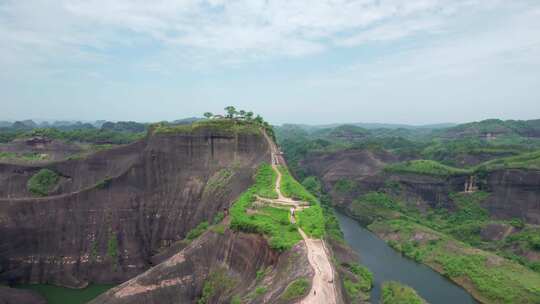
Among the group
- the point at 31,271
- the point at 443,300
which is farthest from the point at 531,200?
the point at 31,271

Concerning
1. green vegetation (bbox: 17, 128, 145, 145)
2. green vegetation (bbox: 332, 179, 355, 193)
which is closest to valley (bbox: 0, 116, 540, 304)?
green vegetation (bbox: 332, 179, 355, 193)

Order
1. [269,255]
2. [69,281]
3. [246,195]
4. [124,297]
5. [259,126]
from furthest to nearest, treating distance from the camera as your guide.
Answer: [259,126]
[69,281]
[246,195]
[124,297]
[269,255]

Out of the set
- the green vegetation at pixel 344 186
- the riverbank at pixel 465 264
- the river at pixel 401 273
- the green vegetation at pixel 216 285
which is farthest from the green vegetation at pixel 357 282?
the green vegetation at pixel 344 186

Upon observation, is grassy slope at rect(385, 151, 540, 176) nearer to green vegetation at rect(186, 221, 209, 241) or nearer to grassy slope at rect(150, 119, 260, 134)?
grassy slope at rect(150, 119, 260, 134)

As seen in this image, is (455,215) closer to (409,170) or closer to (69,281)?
(409,170)

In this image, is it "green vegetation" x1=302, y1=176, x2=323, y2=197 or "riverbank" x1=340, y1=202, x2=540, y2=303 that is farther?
"green vegetation" x1=302, y1=176, x2=323, y2=197

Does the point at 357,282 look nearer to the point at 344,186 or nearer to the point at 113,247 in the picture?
the point at 113,247
